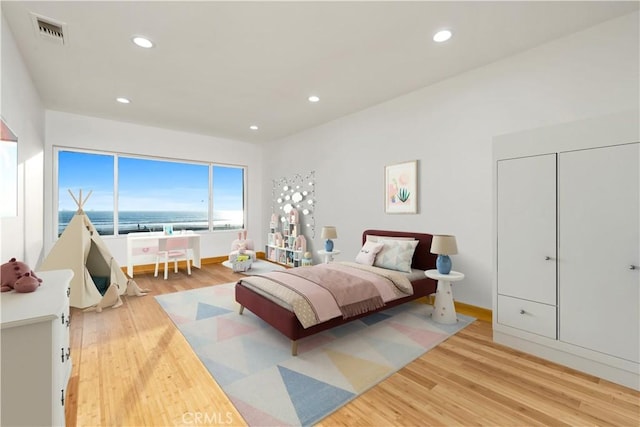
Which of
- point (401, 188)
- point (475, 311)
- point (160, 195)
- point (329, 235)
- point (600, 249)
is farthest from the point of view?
point (160, 195)

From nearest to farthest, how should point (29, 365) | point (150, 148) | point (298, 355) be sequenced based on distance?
point (29, 365) → point (298, 355) → point (150, 148)

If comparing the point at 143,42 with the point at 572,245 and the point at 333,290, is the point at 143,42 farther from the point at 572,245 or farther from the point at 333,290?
the point at 572,245

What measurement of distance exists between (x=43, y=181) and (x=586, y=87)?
23.5 feet

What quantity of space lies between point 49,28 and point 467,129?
14.0 ft

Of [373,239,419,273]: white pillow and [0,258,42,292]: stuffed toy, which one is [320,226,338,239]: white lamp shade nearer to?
[373,239,419,273]: white pillow

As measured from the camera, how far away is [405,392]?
1924 mm

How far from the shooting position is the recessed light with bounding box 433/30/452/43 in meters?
2.53

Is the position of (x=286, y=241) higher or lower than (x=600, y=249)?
lower

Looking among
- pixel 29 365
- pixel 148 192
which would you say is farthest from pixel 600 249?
pixel 148 192

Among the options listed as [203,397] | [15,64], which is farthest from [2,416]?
[15,64]

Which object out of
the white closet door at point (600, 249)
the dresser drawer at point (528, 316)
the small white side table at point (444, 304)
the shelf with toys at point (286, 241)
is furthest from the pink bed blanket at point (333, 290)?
the shelf with toys at point (286, 241)

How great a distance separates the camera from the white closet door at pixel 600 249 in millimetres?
1979

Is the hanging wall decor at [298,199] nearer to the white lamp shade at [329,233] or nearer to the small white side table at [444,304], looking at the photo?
the white lamp shade at [329,233]

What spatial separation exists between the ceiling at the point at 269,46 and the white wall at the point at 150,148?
59cm
